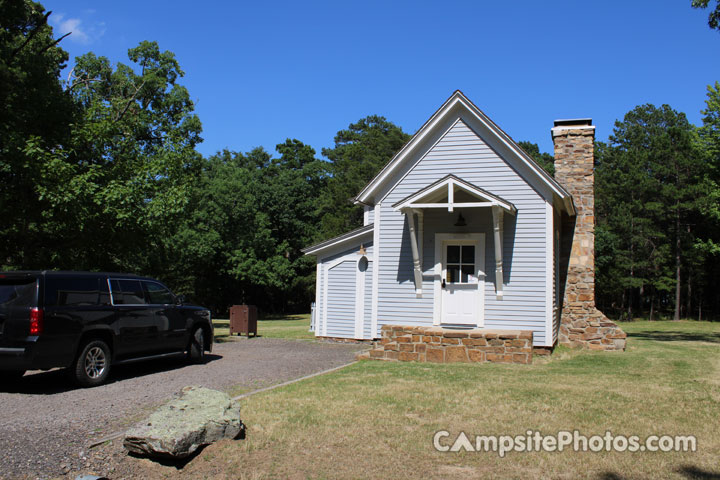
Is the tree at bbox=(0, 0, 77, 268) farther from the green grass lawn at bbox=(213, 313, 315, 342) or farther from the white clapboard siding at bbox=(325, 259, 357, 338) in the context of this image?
the white clapboard siding at bbox=(325, 259, 357, 338)

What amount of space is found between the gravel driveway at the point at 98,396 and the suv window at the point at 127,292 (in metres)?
1.37

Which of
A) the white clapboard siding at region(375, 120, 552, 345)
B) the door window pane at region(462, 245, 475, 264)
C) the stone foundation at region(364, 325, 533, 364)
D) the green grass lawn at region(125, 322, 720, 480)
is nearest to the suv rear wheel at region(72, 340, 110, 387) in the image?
the green grass lawn at region(125, 322, 720, 480)

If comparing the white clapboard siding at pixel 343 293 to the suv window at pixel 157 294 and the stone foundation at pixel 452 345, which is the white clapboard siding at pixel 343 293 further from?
the suv window at pixel 157 294

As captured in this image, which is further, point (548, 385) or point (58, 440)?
point (548, 385)

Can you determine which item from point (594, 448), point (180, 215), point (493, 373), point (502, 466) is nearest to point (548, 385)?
point (493, 373)

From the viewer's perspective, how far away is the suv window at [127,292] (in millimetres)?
10047

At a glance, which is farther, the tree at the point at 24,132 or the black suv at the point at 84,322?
the tree at the point at 24,132

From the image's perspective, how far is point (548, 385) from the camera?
916 cm

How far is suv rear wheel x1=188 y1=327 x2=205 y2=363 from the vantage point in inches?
470

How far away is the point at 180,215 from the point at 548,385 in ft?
37.8

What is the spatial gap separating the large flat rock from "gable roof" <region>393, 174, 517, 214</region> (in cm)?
840

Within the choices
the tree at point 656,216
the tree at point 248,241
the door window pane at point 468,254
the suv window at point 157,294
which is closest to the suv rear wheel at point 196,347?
the suv window at point 157,294

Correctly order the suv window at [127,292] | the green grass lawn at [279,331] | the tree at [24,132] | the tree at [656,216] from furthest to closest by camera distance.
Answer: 1. the tree at [656,216]
2. the green grass lawn at [279,331]
3. the tree at [24,132]
4. the suv window at [127,292]

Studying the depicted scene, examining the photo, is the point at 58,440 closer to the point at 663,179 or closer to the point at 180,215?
the point at 180,215
